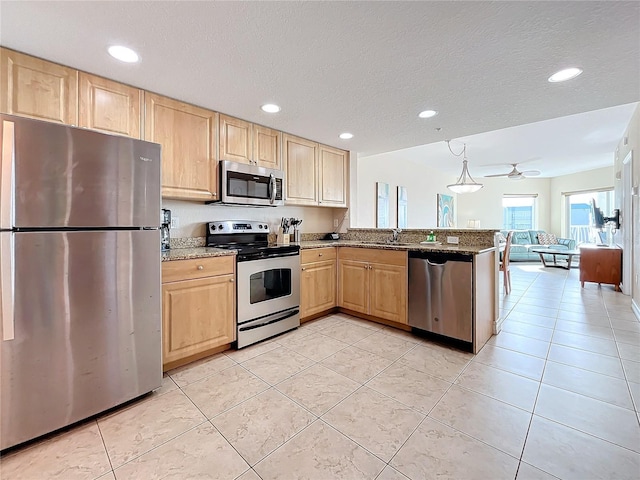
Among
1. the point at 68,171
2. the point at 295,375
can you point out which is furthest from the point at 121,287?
the point at 295,375

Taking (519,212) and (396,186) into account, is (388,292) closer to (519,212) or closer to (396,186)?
(396,186)

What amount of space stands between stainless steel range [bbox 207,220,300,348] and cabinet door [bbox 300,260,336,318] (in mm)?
127

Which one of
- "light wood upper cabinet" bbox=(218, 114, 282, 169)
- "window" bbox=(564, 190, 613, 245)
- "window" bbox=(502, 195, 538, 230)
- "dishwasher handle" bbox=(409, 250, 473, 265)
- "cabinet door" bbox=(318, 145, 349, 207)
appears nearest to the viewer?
"dishwasher handle" bbox=(409, 250, 473, 265)

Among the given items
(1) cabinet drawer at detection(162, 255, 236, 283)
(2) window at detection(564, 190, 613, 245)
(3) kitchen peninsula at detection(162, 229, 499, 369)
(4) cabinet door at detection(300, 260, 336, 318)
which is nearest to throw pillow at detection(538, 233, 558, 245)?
(2) window at detection(564, 190, 613, 245)

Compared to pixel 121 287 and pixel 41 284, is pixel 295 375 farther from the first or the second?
pixel 41 284

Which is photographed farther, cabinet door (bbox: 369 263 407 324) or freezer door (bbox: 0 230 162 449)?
cabinet door (bbox: 369 263 407 324)

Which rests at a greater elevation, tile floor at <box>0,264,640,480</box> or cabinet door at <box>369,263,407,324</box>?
cabinet door at <box>369,263,407,324</box>

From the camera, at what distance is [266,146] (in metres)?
3.15

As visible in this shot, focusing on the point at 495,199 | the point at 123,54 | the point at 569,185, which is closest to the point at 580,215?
the point at 569,185

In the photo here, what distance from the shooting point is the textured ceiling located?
1442 millimetres

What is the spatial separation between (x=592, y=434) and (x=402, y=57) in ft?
7.88

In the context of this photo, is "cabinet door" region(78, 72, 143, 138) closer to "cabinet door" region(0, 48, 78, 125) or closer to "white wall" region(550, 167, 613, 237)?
"cabinet door" region(0, 48, 78, 125)

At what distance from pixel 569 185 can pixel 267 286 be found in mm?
9393

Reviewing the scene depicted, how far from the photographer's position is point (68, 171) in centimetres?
154
